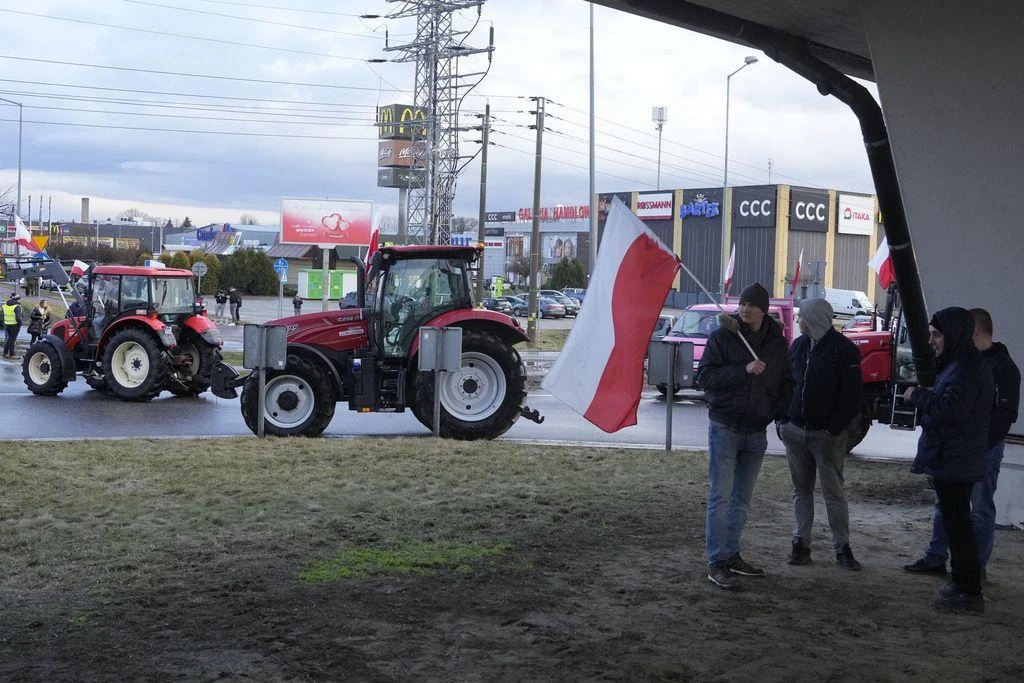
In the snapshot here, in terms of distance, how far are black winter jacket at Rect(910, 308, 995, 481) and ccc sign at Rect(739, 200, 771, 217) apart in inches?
2612

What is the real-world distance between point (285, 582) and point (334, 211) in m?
71.4

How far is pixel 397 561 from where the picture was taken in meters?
7.08

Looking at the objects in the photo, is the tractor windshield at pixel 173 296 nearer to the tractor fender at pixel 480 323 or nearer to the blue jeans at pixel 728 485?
the tractor fender at pixel 480 323

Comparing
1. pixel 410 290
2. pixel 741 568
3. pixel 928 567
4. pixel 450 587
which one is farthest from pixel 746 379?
pixel 410 290

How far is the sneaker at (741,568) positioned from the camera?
22.2 ft

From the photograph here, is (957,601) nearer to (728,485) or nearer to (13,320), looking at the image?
(728,485)

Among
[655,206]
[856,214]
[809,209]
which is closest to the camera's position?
[809,209]

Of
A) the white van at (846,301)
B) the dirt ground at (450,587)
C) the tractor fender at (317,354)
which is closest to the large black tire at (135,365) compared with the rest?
the tractor fender at (317,354)

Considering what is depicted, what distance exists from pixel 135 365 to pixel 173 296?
1620 millimetres

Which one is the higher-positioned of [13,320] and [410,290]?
[410,290]

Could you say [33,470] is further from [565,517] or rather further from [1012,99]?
[1012,99]

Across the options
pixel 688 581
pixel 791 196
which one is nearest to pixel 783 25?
pixel 688 581

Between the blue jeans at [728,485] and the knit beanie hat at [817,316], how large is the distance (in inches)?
30.6

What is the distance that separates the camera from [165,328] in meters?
17.8
